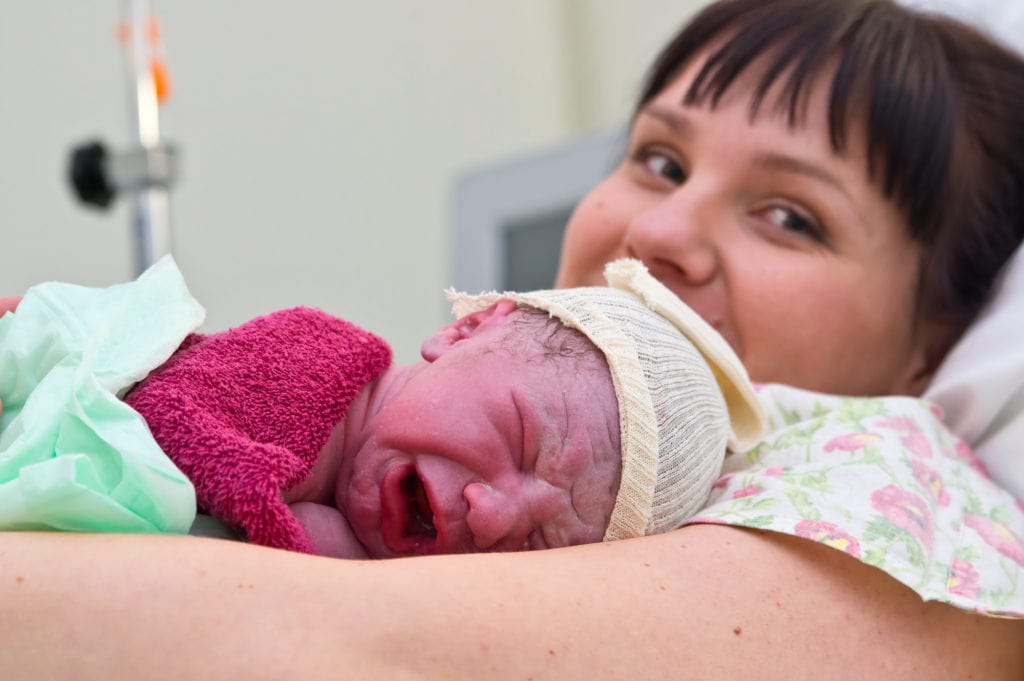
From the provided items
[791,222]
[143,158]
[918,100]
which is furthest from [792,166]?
[143,158]

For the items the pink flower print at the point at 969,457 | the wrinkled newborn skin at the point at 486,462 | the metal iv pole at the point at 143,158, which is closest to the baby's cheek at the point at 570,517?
the wrinkled newborn skin at the point at 486,462

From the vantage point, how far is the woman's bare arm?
58 cm

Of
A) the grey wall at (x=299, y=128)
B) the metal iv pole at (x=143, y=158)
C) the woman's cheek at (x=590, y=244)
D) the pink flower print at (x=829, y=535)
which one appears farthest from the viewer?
the grey wall at (x=299, y=128)

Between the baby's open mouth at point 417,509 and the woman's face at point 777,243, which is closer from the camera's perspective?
the baby's open mouth at point 417,509

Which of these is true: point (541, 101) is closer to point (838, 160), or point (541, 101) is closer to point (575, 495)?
point (838, 160)

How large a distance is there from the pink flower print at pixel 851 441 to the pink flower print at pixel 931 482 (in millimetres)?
43

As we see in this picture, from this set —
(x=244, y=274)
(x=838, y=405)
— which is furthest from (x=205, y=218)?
(x=838, y=405)

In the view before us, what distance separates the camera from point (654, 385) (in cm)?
88

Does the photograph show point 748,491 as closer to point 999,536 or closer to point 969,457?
point 999,536

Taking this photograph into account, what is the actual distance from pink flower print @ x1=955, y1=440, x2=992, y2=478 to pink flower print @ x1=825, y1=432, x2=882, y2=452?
19 cm

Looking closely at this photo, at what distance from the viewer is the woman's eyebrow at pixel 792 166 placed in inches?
49.9

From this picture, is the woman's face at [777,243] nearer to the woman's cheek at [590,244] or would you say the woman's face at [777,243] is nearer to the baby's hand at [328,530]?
A: the woman's cheek at [590,244]

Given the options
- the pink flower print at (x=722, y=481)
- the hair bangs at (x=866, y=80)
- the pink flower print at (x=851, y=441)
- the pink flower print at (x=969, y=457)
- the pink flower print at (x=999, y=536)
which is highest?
the hair bangs at (x=866, y=80)

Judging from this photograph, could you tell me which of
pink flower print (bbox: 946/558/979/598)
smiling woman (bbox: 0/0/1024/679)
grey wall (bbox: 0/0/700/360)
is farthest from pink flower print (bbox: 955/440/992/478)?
grey wall (bbox: 0/0/700/360)
